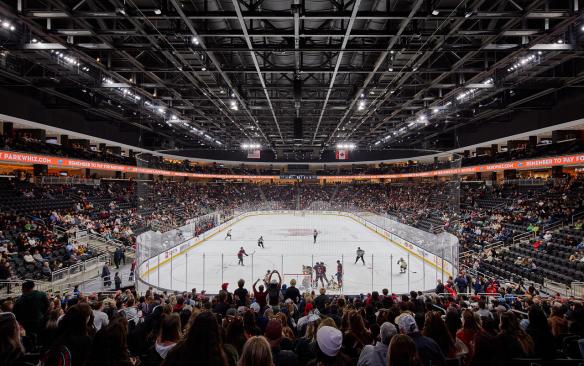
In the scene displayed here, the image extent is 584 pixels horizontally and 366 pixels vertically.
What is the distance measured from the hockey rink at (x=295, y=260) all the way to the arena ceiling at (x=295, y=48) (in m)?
7.32

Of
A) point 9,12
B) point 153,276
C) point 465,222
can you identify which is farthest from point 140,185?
point 465,222

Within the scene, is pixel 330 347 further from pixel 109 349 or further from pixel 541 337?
pixel 541 337

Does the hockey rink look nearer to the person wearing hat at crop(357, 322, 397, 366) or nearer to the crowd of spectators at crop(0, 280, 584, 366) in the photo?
the crowd of spectators at crop(0, 280, 584, 366)

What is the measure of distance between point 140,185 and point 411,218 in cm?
2000

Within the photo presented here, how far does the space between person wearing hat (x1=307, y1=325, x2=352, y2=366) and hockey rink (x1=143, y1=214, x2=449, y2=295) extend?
9197 millimetres

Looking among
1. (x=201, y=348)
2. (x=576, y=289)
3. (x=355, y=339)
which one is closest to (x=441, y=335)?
(x=355, y=339)

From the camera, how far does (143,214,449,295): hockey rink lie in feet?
43.9

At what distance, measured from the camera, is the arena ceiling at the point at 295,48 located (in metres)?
8.28

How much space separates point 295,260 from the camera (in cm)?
1791

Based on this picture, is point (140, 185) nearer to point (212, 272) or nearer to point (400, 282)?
point (212, 272)

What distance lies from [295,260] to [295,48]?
458 inches

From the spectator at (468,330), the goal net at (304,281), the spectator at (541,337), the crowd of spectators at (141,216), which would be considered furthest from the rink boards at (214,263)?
the spectator at (541,337)

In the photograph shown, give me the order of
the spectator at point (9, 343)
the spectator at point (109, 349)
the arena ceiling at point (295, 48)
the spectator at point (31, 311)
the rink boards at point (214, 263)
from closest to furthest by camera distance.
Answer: the spectator at point (109, 349) < the spectator at point (9, 343) < the spectator at point (31, 311) < the arena ceiling at point (295, 48) < the rink boards at point (214, 263)

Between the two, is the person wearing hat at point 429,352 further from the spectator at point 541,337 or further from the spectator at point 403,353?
the spectator at point 541,337
